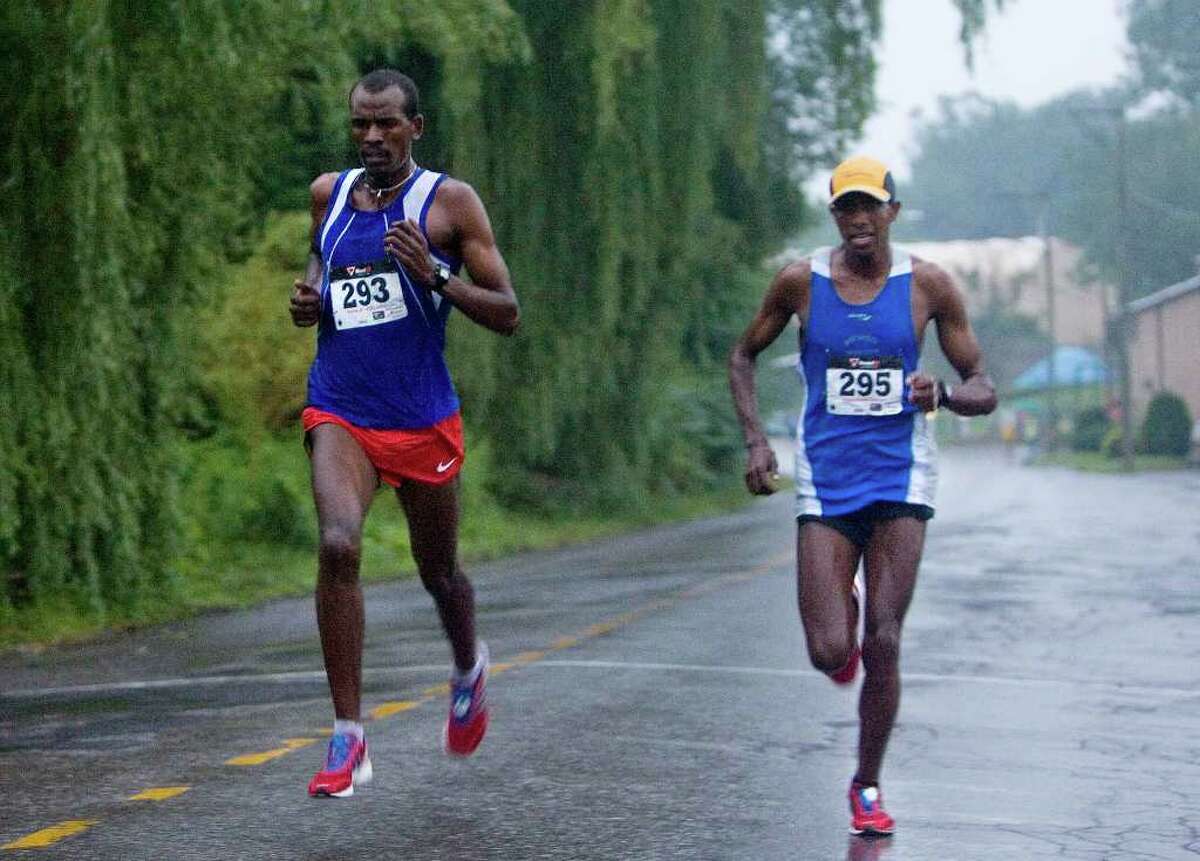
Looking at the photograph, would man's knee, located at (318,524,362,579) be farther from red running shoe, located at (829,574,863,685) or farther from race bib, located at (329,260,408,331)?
red running shoe, located at (829,574,863,685)

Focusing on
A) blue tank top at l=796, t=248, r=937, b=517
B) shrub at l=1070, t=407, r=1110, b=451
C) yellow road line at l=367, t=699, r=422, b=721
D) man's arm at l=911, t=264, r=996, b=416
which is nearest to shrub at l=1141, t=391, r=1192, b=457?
shrub at l=1070, t=407, r=1110, b=451

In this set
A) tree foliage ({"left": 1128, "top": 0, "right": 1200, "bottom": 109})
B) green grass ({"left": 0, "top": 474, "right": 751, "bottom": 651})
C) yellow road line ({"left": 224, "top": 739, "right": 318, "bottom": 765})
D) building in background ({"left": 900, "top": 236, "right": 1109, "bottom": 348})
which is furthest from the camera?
building in background ({"left": 900, "top": 236, "right": 1109, "bottom": 348})

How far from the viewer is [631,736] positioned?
8.38 m

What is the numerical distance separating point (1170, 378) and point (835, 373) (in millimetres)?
74828

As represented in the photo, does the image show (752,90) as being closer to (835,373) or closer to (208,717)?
(208,717)

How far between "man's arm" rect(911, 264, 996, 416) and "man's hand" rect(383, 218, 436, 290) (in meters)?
1.42

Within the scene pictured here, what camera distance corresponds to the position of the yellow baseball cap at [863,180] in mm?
6691

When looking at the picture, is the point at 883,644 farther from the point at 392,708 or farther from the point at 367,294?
the point at 392,708

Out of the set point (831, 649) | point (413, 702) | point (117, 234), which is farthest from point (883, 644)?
point (117, 234)

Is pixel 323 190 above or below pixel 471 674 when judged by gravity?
above

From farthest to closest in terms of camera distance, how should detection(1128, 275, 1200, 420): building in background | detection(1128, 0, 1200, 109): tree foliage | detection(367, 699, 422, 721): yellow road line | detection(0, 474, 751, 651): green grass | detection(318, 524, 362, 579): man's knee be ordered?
1. detection(1128, 0, 1200, 109): tree foliage
2. detection(1128, 275, 1200, 420): building in background
3. detection(0, 474, 751, 651): green grass
4. detection(367, 699, 422, 721): yellow road line
5. detection(318, 524, 362, 579): man's knee

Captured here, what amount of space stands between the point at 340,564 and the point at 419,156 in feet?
53.3

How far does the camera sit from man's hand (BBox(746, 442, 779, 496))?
22.8ft

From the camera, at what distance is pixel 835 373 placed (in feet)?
22.3
